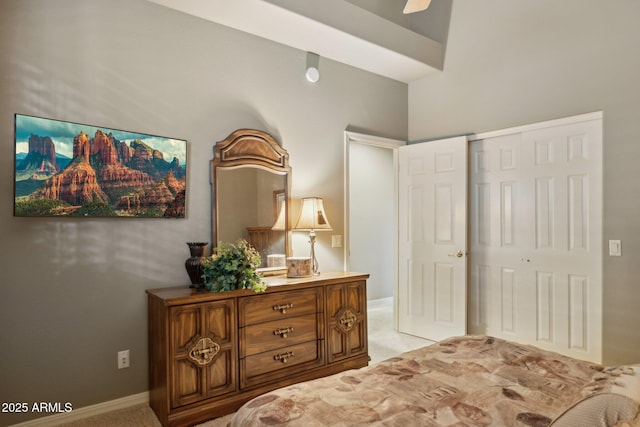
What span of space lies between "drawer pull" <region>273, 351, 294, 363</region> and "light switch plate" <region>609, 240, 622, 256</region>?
2.60 metres

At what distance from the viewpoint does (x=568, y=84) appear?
341cm

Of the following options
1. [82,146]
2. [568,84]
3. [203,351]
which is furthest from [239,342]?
[568,84]

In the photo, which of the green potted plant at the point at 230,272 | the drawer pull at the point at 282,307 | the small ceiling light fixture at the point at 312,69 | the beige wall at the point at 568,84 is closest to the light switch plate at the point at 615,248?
the beige wall at the point at 568,84

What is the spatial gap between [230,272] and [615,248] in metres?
2.94

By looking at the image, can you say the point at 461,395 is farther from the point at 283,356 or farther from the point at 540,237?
the point at 540,237

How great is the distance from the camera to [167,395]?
2451mm

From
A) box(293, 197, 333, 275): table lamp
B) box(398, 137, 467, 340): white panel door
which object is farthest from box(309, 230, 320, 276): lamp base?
box(398, 137, 467, 340): white panel door

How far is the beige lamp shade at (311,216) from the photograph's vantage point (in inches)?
140

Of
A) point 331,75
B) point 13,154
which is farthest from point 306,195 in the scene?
point 13,154

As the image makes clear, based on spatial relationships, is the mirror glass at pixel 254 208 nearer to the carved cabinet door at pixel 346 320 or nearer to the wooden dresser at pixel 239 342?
the wooden dresser at pixel 239 342

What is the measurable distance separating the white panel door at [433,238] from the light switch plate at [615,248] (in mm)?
1203

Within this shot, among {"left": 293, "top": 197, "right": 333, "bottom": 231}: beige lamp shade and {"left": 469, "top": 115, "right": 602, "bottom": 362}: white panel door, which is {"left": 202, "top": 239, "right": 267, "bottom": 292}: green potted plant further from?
{"left": 469, "top": 115, "right": 602, "bottom": 362}: white panel door

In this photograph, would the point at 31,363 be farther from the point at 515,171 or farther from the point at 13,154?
the point at 515,171

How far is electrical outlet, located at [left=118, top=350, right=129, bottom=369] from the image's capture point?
2.76 meters
